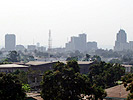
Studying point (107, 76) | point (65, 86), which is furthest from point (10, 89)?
point (107, 76)

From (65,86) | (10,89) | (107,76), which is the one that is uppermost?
(10,89)

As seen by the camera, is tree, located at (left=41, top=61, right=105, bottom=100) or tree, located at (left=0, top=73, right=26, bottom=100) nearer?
tree, located at (left=0, top=73, right=26, bottom=100)

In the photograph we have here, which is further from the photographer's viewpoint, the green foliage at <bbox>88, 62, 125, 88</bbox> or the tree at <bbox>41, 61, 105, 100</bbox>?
the green foliage at <bbox>88, 62, 125, 88</bbox>

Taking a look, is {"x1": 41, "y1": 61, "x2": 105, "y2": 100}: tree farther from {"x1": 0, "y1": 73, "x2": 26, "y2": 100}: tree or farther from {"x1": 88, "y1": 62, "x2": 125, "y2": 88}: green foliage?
{"x1": 88, "y1": 62, "x2": 125, "y2": 88}: green foliage

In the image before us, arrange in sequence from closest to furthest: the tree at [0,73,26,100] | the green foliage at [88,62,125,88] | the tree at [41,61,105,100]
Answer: the tree at [0,73,26,100] < the tree at [41,61,105,100] < the green foliage at [88,62,125,88]

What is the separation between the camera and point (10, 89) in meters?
23.5

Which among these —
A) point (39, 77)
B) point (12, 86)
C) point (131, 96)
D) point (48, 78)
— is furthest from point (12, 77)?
point (39, 77)

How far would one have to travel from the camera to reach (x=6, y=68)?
62.3 metres

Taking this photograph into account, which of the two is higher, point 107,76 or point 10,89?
point 10,89

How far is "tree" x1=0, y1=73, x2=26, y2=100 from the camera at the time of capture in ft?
76.4

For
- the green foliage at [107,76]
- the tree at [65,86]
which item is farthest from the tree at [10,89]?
the green foliage at [107,76]

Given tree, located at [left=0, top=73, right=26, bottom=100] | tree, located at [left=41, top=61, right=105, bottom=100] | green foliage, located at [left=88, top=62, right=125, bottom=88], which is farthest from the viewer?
green foliage, located at [left=88, top=62, right=125, bottom=88]

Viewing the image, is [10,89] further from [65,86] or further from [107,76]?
[107,76]

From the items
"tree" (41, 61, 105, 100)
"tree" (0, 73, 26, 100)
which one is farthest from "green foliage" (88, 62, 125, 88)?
"tree" (0, 73, 26, 100)
